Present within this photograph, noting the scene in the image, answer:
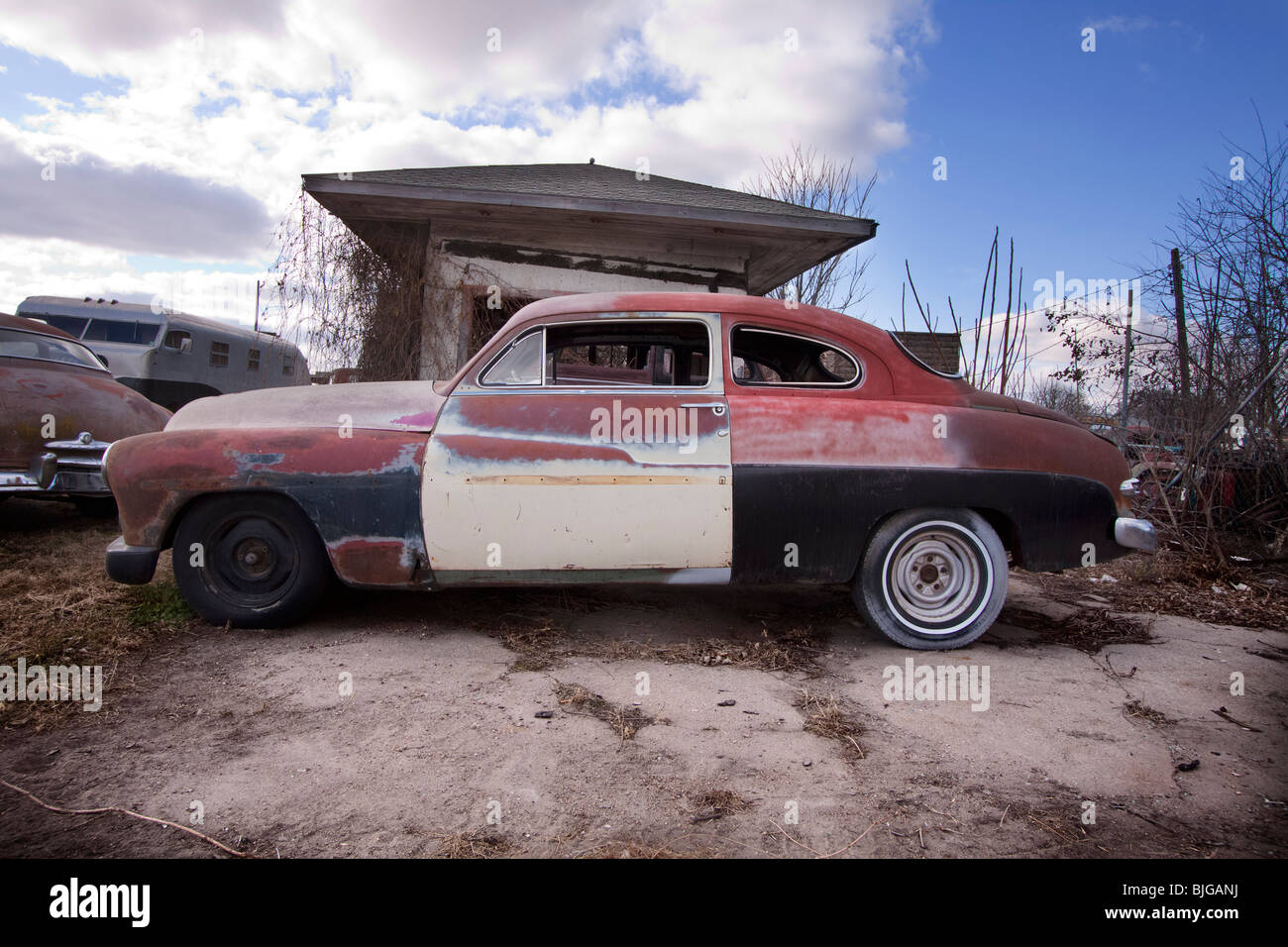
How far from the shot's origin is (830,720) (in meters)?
2.67

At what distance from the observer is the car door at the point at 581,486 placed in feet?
10.8

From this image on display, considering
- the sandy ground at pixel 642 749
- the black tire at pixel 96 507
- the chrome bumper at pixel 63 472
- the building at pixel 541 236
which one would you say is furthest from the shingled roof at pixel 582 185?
the sandy ground at pixel 642 749

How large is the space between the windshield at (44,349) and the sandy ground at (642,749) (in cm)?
389

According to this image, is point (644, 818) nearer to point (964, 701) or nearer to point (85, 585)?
point (964, 701)

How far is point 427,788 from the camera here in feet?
7.00

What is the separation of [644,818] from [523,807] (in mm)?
339

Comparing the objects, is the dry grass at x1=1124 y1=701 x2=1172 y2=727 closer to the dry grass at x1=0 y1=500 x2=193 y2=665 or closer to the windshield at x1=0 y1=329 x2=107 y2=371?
the dry grass at x1=0 y1=500 x2=193 y2=665

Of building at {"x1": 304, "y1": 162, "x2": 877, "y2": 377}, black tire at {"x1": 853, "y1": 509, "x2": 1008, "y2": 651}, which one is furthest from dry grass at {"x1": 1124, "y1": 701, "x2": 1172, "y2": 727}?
building at {"x1": 304, "y1": 162, "x2": 877, "y2": 377}

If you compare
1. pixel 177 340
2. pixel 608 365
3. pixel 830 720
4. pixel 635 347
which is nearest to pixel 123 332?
pixel 177 340

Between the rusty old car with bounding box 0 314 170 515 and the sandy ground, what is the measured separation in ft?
9.19

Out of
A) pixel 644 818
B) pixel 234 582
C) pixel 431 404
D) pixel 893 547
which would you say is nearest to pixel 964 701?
pixel 893 547

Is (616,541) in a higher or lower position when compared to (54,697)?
higher

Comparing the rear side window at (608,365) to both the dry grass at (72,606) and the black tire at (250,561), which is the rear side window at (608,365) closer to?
Result: the black tire at (250,561)

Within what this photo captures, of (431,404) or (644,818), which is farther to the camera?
(431,404)
